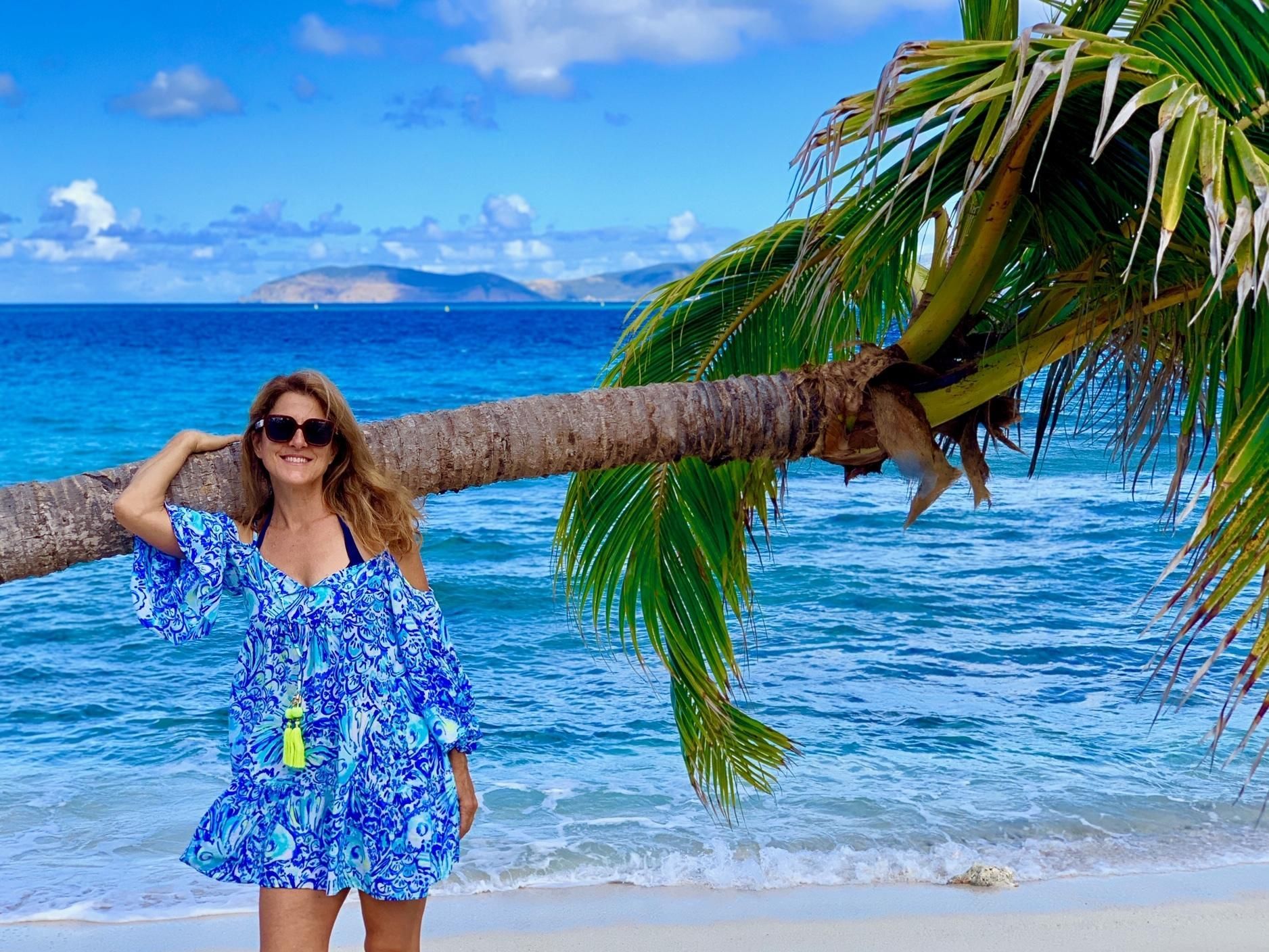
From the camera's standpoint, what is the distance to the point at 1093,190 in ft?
11.0

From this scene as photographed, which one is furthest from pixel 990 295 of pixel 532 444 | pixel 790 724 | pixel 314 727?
pixel 790 724

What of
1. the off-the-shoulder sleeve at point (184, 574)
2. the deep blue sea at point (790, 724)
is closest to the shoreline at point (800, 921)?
the deep blue sea at point (790, 724)

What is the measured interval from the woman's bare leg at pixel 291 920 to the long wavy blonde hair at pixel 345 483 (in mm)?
786

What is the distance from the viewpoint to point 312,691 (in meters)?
2.67

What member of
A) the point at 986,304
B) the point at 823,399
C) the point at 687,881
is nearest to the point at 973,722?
the point at 687,881

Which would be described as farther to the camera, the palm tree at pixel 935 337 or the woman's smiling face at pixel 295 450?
the woman's smiling face at pixel 295 450

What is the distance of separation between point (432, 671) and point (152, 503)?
2.37 feet

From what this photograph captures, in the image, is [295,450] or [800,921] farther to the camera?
[800,921]

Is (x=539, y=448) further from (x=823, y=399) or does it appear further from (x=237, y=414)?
(x=237, y=414)

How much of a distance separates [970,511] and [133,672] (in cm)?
1149

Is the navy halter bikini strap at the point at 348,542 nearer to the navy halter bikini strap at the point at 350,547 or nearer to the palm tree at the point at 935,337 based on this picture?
the navy halter bikini strap at the point at 350,547

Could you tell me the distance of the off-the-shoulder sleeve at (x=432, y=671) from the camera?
8.96 feet

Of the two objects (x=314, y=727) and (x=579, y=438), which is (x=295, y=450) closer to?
(x=314, y=727)

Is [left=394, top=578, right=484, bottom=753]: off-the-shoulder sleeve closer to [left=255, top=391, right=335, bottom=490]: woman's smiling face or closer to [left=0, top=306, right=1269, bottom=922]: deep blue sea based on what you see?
[left=255, top=391, right=335, bottom=490]: woman's smiling face
